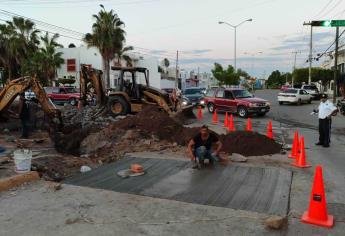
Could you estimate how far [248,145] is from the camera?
12.6 meters

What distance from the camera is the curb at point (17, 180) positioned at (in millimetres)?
8359

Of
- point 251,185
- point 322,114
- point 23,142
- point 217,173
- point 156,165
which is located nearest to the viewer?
point 251,185

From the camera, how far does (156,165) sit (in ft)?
35.4

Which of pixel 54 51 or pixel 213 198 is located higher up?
pixel 54 51

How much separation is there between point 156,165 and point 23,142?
7.14m

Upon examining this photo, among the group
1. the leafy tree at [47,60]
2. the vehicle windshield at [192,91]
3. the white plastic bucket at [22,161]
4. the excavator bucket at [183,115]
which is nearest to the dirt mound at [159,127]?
the excavator bucket at [183,115]

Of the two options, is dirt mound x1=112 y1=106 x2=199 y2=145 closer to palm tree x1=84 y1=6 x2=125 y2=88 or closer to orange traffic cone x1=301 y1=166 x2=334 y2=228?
orange traffic cone x1=301 y1=166 x2=334 y2=228

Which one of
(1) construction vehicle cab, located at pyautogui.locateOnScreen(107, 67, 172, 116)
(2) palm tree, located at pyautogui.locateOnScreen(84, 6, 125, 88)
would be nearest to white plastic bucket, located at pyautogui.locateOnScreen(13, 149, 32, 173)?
(1) construction vehicle cab, located at pyautogui.locateOnScreen(107, 67, 172, 116)

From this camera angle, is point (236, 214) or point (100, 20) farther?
point (100, 20)

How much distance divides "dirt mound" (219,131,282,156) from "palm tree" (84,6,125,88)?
38291 mm

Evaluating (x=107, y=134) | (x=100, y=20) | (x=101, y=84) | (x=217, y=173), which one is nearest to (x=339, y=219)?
(x=217, y=173)

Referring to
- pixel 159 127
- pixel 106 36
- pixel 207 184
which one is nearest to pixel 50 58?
pixel 106 36

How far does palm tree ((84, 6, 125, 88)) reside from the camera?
5012 cm

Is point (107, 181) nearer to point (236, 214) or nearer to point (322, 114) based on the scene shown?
point (236, 214)
